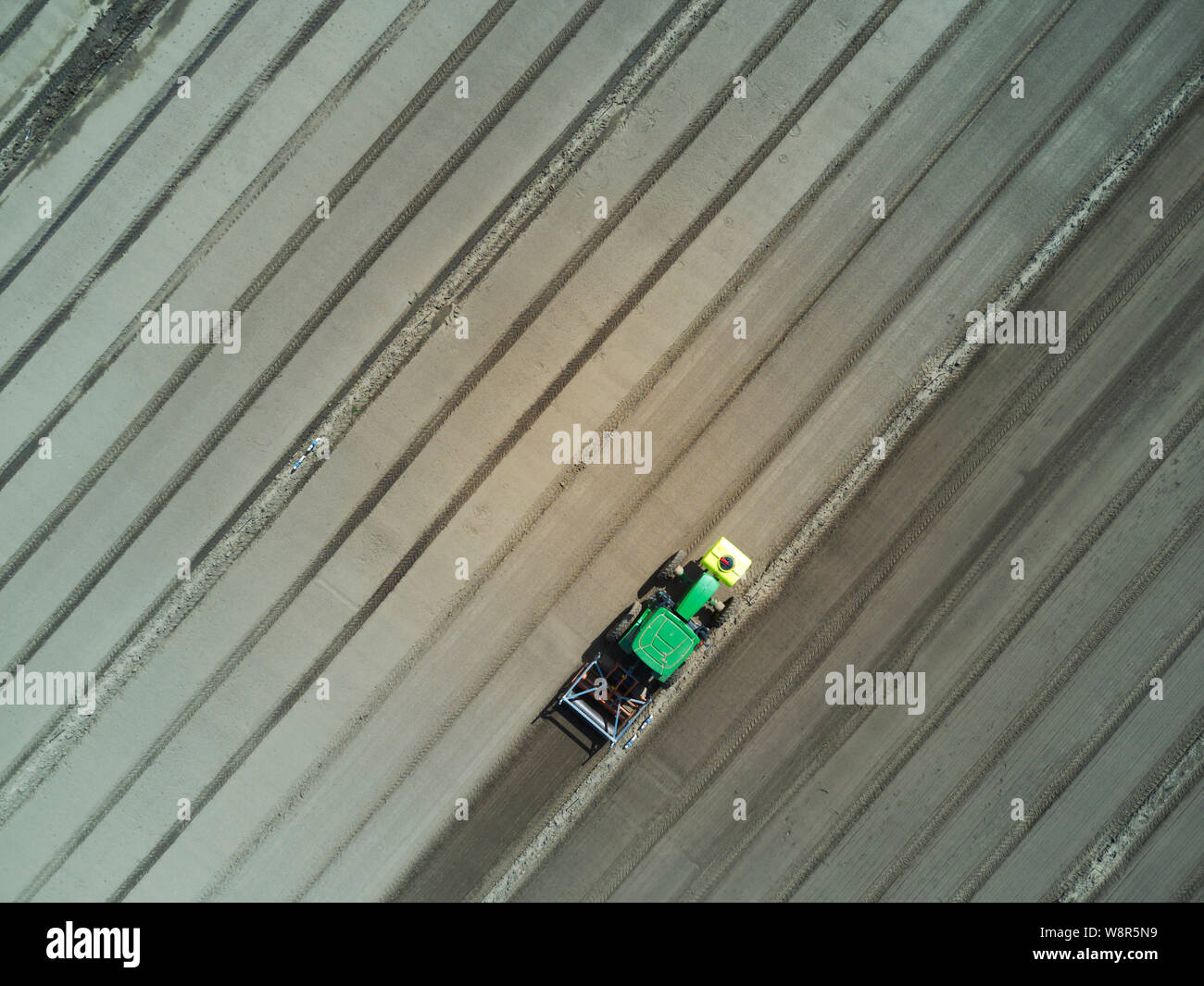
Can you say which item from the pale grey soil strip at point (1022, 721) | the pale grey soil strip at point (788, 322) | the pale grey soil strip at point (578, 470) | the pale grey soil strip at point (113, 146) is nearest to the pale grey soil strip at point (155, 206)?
the pale grey soil strip at point (113, 146)

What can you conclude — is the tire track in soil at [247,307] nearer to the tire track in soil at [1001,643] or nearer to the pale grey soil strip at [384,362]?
the pale grey soil strip at [384,362]

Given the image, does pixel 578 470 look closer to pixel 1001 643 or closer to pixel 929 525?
pixel 929 525

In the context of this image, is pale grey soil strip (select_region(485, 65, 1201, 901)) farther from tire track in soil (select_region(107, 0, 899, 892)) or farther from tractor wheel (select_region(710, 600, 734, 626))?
tire track in soil (select_region(107, 0, 899, 892))

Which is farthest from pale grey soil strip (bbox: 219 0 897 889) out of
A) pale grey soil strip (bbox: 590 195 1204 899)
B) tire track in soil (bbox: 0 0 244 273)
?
tire track in soil (bbox: 0 0 244 273)

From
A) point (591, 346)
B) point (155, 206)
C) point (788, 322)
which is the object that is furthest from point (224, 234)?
point (788, 322)

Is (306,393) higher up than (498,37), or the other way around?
(498,37)
